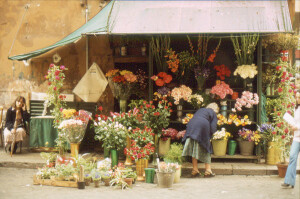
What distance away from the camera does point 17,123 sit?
34.7ft

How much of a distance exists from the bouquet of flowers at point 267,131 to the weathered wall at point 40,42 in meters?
4.32

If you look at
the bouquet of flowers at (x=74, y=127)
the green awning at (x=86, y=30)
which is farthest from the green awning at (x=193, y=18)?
the bouquet of flowers at (x=74, y=127)

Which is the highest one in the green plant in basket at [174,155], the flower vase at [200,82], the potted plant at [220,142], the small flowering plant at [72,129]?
the flower vase at [200,82]

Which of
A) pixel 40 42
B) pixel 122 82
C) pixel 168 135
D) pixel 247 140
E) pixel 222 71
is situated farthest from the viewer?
pixel 40 42

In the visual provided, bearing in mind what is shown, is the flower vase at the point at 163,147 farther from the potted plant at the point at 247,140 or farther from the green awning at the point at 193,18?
the green awning at the point at 193,18

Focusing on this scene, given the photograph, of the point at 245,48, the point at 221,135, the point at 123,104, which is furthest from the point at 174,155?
the point at 245,48

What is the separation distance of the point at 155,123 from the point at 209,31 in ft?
7.99

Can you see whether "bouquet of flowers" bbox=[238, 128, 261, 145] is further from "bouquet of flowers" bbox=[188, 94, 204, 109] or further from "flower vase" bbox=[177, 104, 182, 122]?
"flower vase" bbox=[177, 104, 182, 122]

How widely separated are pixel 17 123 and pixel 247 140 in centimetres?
597

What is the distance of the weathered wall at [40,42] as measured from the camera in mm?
11375

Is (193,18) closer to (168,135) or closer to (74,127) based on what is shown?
(168,135)

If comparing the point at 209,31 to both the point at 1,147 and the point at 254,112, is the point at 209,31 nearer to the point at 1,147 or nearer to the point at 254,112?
the point at 254,112

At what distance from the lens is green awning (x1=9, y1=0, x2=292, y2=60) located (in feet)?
29.2

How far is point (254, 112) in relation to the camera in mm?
10000
